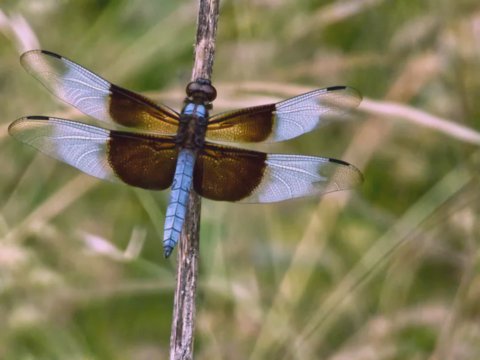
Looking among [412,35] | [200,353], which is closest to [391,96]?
[412,35]

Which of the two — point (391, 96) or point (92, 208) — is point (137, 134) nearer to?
point (92, 208)

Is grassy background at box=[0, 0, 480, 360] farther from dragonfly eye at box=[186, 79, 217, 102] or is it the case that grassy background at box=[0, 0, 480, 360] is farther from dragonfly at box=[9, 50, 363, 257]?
dragonfly eye at box=[186, 79, 217, 102]

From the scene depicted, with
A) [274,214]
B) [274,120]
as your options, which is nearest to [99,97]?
[274,120]

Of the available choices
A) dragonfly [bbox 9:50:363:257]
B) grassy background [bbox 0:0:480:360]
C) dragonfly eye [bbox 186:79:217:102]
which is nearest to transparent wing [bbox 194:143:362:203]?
dragonfly [bbox 9:50:363:257]

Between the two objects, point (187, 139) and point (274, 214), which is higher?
point (274, 214)

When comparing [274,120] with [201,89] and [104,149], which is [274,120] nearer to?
[201,89]

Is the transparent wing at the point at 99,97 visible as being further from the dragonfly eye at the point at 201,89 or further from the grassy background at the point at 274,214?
the grassy background at the point at 274,214

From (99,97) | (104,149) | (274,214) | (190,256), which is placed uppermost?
(274,214)
